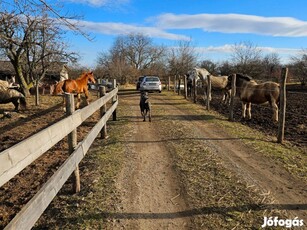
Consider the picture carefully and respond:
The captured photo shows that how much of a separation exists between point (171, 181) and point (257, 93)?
835 cm

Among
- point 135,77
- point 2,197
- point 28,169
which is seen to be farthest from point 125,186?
point 135,77

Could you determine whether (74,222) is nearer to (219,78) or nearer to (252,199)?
(252,199)

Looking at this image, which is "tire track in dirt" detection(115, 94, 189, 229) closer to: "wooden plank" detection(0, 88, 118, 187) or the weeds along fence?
the weeds along fence

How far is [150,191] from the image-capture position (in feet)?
14.4

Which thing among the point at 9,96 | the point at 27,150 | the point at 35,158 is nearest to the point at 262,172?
the point at 35,158

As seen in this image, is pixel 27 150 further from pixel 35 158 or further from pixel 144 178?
pixel 144 178

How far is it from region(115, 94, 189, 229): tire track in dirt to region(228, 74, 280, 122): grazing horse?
622cm

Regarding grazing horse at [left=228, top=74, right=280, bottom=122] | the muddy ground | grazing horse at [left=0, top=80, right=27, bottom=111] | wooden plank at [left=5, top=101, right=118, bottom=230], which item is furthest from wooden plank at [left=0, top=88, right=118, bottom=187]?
grazing horse at [left=0, top=80, right=27, bottom=111]

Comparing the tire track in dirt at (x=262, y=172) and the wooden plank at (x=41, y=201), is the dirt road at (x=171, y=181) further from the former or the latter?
the wooden plank at (x=41, y=201)

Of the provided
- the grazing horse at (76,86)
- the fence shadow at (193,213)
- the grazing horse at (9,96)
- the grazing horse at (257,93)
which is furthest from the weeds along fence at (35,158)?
the grazing horse at (9,96)

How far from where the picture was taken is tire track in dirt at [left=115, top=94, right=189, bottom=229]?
3510 millimetres

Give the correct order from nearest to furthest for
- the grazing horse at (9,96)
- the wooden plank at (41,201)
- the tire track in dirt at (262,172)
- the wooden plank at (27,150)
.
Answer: the wooden plank at (27,150) < the wooden plank at (41,201) < the tire track in dirt at (262,172) < the grazing horse at (9,96)

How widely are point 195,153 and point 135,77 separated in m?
51.1

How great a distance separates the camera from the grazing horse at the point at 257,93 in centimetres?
1117
